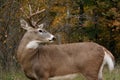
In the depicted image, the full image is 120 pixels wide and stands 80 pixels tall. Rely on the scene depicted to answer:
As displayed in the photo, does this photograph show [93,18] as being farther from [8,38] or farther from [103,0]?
[8,38]

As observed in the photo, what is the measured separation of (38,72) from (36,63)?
0.23 meters

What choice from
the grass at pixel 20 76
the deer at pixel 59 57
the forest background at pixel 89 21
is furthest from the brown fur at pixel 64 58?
the forest background at pixel 89 21

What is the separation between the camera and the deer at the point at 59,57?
10.1 metres

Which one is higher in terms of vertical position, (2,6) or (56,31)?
(2,6)

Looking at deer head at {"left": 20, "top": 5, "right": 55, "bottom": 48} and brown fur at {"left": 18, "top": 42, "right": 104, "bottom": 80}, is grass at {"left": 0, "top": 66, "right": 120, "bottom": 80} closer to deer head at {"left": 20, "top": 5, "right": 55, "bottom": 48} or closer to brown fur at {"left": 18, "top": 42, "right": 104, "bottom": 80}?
brown fur at {"left": 18, "top": 42, "right": 104, "bottom": 80}

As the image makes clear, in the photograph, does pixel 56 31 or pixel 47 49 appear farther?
pixel 56 31

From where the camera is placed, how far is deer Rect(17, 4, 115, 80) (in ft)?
33.0

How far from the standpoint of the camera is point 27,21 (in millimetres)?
10305

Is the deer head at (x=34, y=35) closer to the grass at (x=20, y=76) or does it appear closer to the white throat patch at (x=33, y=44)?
the white throat patch at (x=33, y=44)

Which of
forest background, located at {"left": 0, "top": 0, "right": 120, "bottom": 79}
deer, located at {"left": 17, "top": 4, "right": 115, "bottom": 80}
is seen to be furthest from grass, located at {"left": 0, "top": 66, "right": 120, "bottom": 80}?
forest background, located at {"left": 0, "top": 0, "right": 120, "bottom": 79}

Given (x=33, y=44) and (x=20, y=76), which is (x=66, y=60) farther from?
(x=20, y=76)

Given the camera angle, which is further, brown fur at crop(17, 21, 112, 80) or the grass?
the grass

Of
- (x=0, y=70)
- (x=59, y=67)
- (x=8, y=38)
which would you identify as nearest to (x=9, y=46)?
(x=8, y=38)

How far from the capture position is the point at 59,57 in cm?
1019
